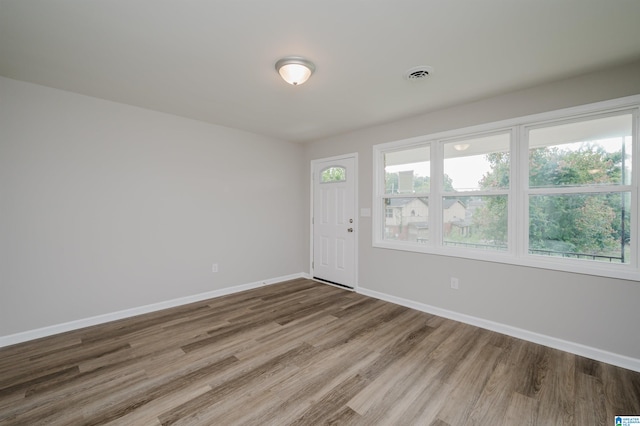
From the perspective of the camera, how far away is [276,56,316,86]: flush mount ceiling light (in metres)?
2.24

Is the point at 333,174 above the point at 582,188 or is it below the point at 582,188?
above

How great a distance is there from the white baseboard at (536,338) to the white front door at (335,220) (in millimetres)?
1082

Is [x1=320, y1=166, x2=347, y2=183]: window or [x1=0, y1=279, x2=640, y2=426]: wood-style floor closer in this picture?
[x1=0, y1=279, x2=640, y2=426]: wood-style floor

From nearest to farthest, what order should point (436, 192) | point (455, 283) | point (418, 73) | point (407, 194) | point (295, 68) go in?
1. point (295, 68)
2. point (418, 73)
3. point (455, 283)
4. point (436, 192)
5. point (407, 194)

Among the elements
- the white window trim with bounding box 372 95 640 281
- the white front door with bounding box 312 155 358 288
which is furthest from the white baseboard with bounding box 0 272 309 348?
the white window trim with bounding box 372 95 640 281

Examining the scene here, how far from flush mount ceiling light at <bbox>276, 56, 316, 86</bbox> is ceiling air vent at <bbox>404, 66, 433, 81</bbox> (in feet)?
2.87

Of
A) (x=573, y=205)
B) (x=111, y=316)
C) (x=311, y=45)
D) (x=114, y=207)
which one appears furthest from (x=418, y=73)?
(x=111, y=316)

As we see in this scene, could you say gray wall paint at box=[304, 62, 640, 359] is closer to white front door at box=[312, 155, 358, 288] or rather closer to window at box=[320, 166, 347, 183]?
white front door at box=[312, 155, 358, 288]

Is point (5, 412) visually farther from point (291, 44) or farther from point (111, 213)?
point (291, 44)

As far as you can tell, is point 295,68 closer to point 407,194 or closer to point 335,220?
point 407,194

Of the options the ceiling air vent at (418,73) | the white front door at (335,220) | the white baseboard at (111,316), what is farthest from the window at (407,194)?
the white baseboard at (111,316)

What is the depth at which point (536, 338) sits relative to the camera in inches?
105

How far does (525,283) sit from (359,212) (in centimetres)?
225

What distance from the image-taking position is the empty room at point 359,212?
5.94 ft
